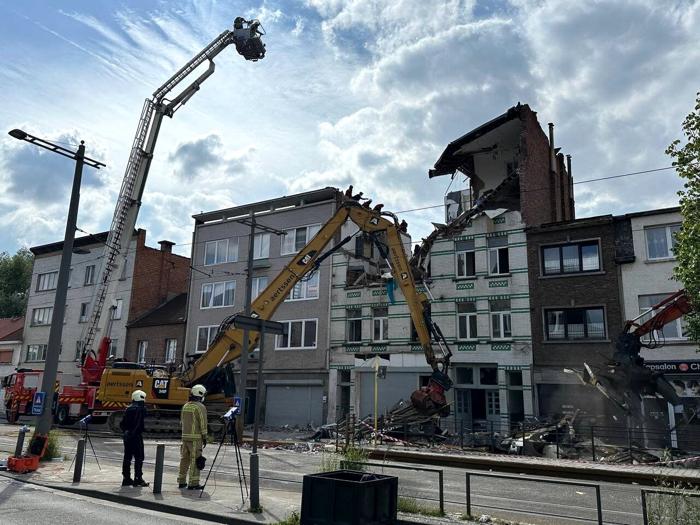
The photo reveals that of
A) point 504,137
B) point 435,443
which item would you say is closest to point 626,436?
point 435,443

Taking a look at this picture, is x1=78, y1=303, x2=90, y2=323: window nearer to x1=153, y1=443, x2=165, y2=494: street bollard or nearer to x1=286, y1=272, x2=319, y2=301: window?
x1=286, y1=272, x2=319, y2=301: window

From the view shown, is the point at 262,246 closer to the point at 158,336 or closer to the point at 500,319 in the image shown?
the point at 158,336

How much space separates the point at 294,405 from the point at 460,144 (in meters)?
16.9

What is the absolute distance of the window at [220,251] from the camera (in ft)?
123

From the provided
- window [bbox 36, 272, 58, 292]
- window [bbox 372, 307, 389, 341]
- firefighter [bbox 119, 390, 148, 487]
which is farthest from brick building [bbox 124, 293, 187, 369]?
firefighter [bbox 119, 390, 148, 487]

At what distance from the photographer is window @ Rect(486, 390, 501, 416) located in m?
26.7

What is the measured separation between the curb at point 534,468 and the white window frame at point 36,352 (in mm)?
37552

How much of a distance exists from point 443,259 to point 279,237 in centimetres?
1075

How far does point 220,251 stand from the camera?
38.2 meters

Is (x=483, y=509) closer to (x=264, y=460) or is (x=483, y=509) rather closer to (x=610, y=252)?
(x=264, y=460)

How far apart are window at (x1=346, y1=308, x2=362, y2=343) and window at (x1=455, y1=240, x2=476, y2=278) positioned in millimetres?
5881

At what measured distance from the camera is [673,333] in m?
23.1

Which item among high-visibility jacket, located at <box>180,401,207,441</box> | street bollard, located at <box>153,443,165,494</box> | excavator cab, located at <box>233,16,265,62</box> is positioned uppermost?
excavator cab, located at <box>233,16,265,62</box>

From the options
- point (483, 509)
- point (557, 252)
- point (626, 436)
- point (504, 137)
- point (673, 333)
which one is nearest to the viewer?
point (483, 509)
